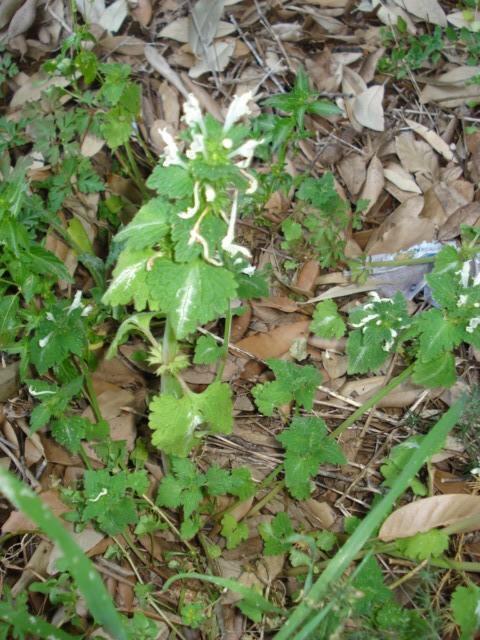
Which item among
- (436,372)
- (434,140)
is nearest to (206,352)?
(436,372)

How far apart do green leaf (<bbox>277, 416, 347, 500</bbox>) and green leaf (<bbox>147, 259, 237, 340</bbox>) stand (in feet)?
2.24

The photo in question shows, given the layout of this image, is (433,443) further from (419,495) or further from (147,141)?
(147,141)

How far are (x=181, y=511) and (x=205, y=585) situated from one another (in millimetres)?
290

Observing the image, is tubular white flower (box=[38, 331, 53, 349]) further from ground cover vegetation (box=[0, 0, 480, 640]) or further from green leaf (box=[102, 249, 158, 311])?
green leaf (box=[102, 249, 158, 311])

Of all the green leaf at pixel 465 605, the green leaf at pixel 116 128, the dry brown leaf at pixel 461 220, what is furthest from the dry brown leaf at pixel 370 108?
the green leaf at pixel 465 605

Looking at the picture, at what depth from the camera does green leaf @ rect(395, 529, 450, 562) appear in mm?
1872

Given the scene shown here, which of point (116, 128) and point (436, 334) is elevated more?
point (116, 128)

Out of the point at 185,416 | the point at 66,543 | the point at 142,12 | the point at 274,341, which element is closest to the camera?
the point at 66,543

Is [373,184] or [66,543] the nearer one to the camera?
[66,543]

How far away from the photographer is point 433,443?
1.69 m

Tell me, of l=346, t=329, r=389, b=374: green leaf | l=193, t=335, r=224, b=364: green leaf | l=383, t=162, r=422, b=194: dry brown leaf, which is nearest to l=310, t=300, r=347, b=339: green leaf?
l=346, t=329, r=389, b=374: green leaf

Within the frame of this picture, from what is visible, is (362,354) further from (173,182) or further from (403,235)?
(173,182)

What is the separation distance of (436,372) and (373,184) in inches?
46.5

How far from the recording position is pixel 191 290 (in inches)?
60.9
